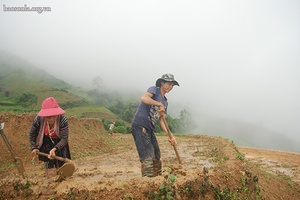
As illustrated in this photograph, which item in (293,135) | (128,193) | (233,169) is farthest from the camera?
(293,135)

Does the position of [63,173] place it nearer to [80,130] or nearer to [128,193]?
[128,193]

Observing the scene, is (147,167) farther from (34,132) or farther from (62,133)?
(34,132)

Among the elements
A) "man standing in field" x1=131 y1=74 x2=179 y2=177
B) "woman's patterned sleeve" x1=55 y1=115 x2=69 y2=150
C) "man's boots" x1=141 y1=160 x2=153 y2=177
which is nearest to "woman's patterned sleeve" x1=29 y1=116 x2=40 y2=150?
"woman's patterned sleeve" x1=55 y1=115 x2=69 y2=150

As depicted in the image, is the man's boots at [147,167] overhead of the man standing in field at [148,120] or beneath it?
beneath

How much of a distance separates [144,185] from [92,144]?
1215 cm

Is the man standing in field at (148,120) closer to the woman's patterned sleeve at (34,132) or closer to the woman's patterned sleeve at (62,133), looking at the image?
the woman's patterned sleeve at (62,133)

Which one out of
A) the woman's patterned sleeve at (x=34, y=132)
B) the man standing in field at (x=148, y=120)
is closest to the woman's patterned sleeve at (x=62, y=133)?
the woman's patterned sleeve at (x=34, y=132)

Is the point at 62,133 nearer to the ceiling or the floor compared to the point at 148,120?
nearer to the floor

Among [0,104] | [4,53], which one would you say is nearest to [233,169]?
[0,104]

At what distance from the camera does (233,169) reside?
4.73m

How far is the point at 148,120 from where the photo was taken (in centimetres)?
418

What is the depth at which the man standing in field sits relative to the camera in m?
4.06

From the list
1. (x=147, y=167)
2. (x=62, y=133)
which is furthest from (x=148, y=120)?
(x=62, y=133)

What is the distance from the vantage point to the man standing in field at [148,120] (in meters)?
4.06
